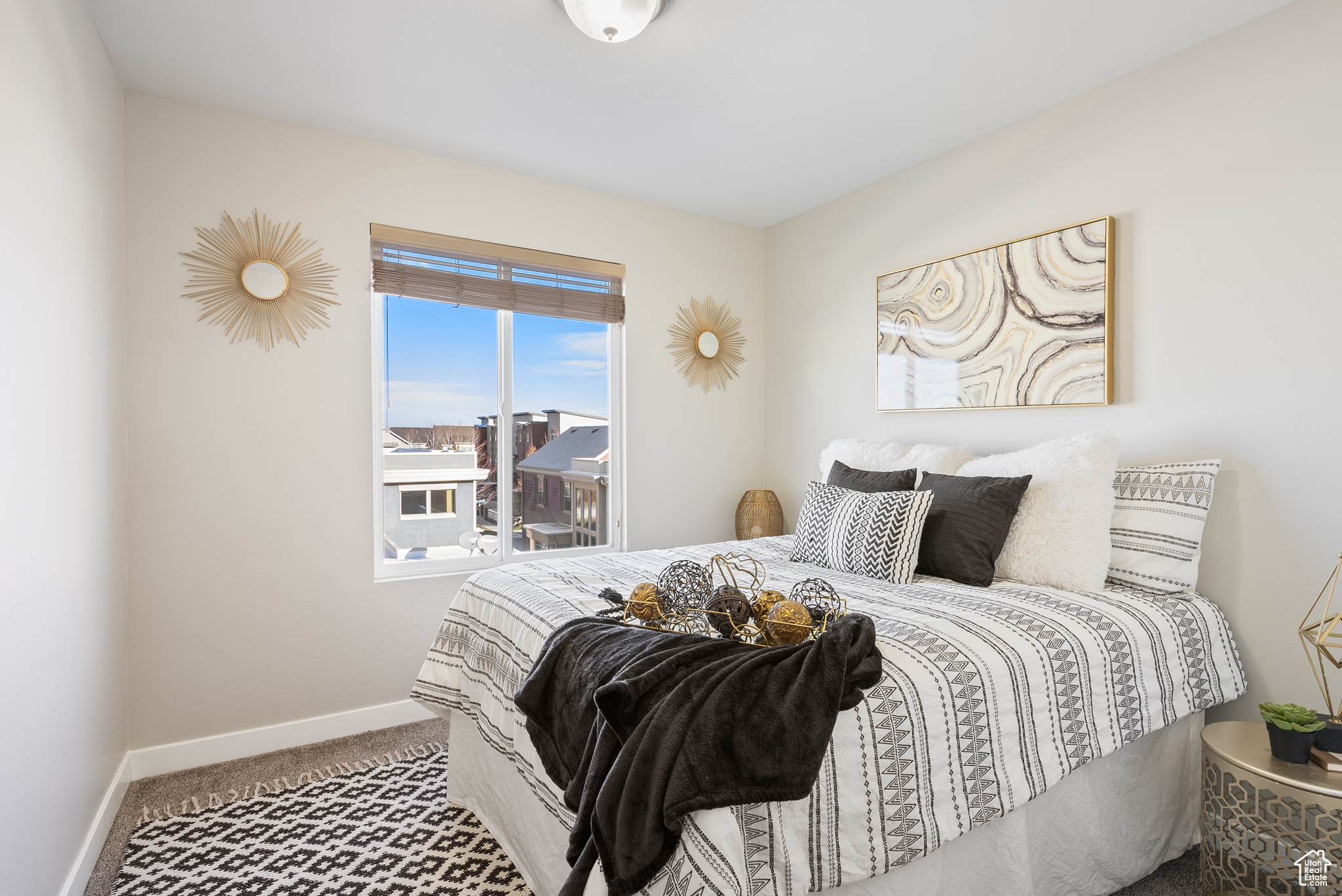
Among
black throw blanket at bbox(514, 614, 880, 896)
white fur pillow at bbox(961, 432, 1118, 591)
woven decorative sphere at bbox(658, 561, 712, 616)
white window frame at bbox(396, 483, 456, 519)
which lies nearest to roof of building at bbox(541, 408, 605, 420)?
white window frame at bbox(396, 483, 456, 519)

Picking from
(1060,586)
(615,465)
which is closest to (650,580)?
(1060,586)

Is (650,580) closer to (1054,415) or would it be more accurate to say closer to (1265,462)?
(1054,415)

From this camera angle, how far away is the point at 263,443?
2.74 m

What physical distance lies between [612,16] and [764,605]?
1.68 m

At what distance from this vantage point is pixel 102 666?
217 centimetres

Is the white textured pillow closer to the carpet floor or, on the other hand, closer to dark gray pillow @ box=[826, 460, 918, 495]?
dark gray pillow @ box=[826, 460, 918, 495]

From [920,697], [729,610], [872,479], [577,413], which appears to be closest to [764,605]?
[729,610]

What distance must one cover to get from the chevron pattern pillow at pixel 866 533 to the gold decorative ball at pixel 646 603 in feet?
3.03

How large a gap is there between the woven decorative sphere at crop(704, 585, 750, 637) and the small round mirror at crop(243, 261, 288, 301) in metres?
2.25

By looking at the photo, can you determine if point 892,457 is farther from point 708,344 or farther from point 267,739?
point 267,739

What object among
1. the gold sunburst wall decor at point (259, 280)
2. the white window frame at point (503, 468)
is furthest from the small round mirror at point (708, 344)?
the gold sunburst wall decor at point (259, 280)

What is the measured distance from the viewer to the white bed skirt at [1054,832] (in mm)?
1464

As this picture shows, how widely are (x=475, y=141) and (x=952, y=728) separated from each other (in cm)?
280

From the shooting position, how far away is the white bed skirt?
57.6 inches
